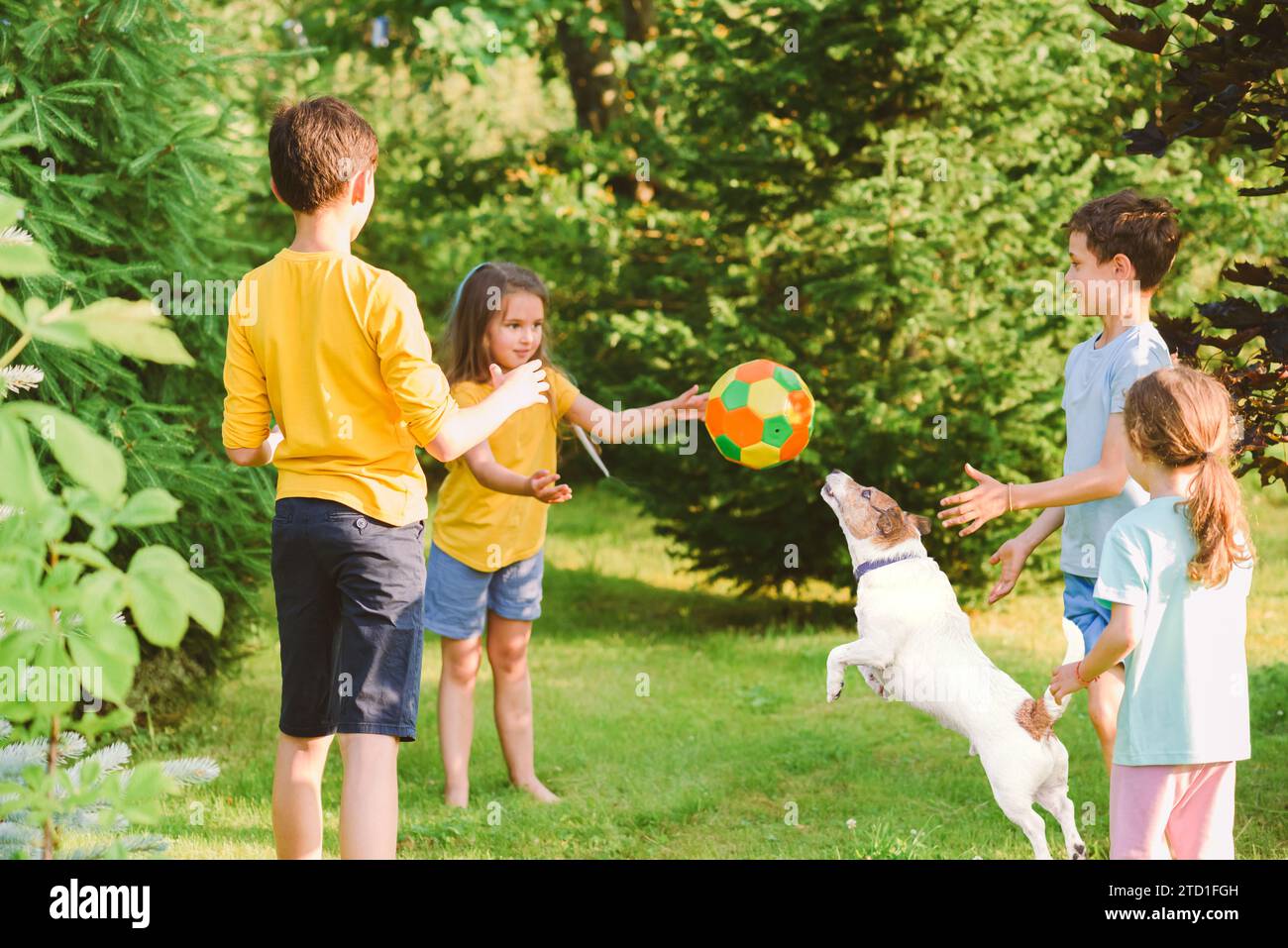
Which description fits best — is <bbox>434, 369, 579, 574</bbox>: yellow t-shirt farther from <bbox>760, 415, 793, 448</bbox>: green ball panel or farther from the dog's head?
the dog's head

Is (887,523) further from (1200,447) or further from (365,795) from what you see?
(365,795)

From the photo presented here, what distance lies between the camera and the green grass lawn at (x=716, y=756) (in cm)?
432

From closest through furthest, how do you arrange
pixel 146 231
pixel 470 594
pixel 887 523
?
1. pixel 887 523
2. pixel 470 594
3. pixel 146 231

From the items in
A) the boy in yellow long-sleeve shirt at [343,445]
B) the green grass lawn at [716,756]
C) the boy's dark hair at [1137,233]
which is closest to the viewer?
the boy in yellow long-sleeve shirt at [343,445]

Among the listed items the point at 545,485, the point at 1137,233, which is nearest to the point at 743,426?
the point at 545,485

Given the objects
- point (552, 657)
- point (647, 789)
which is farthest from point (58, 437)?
point (552, 657)

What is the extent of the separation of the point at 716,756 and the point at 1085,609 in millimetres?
1954

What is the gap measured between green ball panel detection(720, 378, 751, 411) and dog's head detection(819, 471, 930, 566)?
577 millimetres

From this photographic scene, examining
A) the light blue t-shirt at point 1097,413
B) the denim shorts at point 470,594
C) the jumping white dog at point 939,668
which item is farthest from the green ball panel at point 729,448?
the light blue t-shirt at point 1097,413

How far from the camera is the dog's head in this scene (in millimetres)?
3705

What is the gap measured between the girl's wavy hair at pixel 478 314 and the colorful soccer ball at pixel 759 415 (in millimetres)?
750

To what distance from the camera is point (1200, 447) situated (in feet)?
9.89

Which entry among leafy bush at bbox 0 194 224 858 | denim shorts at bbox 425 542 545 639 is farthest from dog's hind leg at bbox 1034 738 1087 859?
leafy bush at bbox 0 194 224 858

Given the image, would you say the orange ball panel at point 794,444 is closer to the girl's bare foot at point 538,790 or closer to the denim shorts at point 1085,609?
the denim shorts at point 1085,609
